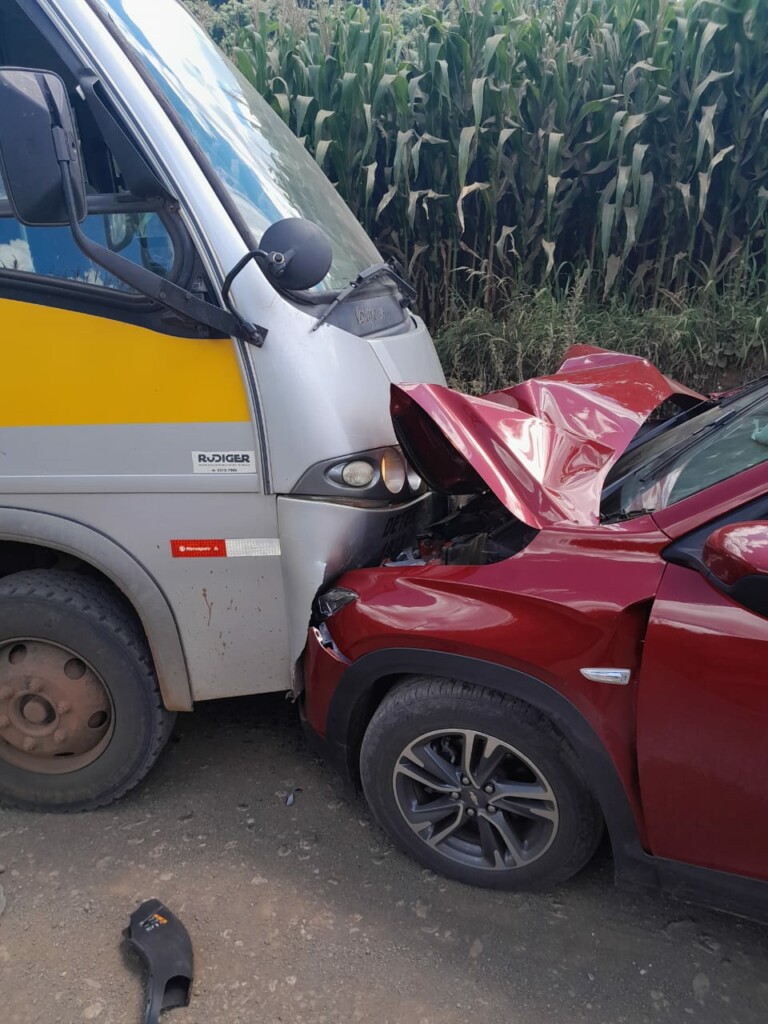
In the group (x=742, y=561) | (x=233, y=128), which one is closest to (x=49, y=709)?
(x=233, y=128)

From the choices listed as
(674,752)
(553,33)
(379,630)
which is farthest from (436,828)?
(553,33)

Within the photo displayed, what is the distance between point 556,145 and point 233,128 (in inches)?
114

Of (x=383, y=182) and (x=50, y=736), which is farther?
(x=383, y=182)

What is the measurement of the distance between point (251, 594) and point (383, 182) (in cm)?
391

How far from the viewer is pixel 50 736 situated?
2.79m

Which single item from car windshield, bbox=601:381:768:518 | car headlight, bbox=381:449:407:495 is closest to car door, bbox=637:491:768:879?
car windshield, bbox=601:381:768:518

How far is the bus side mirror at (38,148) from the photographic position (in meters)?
2.05

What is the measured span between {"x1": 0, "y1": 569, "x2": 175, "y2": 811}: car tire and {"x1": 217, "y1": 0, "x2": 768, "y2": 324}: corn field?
351 centimetres

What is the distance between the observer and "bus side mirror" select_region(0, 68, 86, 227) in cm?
205

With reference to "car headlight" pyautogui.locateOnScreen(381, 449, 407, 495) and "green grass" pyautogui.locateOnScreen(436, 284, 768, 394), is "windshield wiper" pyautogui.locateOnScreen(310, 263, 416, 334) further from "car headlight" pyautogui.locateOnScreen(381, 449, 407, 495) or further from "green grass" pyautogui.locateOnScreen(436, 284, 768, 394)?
"green grass" pyautogui.locateOnScreen(436, 284, 768, 394)

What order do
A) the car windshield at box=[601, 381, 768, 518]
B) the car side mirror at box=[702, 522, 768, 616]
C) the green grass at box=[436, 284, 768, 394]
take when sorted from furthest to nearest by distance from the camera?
1. the green grass at box=[436, 284, 768, 394]
2. the car windshield at box=[601, 381, 768, 518]
3. the car side mirror at box=[702, 522, 768, 616]

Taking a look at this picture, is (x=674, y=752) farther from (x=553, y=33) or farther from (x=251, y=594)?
(x=553, y=33)

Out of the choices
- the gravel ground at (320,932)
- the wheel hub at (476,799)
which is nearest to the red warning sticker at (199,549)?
the wheel hub at (476,799)

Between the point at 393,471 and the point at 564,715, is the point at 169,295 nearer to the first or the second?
the point at 393,471
